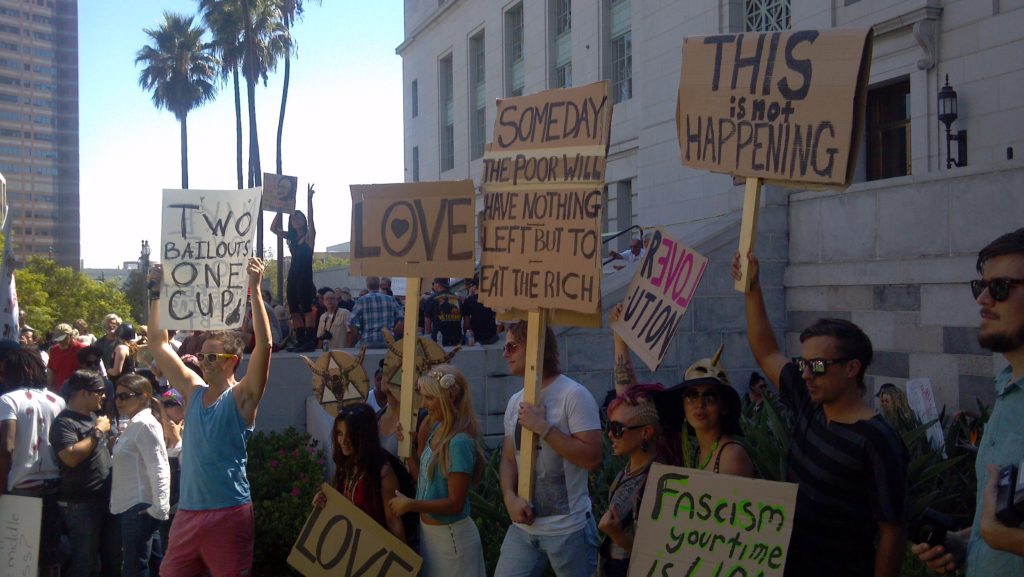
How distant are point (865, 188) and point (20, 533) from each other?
7.86 m

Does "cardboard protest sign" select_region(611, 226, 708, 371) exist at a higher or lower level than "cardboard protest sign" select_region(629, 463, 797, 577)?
higher

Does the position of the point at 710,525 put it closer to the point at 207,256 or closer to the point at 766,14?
the point at 207,256

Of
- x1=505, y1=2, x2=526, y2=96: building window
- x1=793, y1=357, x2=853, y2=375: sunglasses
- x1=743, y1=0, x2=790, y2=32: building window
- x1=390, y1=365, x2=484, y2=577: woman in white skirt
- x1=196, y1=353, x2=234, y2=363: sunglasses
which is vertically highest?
x1=505, y1=2, x2=526, y2=96: building window

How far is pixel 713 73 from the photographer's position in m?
4.30

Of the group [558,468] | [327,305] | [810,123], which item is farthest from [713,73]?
[327,305]

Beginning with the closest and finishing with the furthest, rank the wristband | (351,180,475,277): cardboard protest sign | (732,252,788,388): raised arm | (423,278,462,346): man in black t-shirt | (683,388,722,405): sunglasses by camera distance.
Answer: (683,388,722,405): sunglasses < (732,252,788,388): raised arm < the wristband < (351,180,475,277): cardboard protest sign < (423,278,462,346): man in black t-shirt

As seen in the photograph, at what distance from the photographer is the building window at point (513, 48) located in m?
32.5

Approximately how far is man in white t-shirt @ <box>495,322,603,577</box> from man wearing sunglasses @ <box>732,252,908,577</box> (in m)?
1.20

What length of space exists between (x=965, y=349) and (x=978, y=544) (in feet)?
20.8

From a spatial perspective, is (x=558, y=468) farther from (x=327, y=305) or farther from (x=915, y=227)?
(x=327, y=305)

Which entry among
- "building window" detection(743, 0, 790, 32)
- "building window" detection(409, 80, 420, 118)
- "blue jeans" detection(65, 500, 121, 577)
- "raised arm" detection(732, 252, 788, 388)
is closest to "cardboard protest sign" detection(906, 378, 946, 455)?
"raised arm" detection(732, 252, 788, 388)

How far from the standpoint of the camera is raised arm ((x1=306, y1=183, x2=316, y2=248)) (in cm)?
1102

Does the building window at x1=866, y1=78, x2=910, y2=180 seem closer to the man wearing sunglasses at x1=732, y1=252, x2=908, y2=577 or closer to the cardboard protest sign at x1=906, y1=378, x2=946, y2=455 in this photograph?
the cardboard protest sign at x1=906, y1=378, x2=946, y2=455

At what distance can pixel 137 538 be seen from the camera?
586 cm
